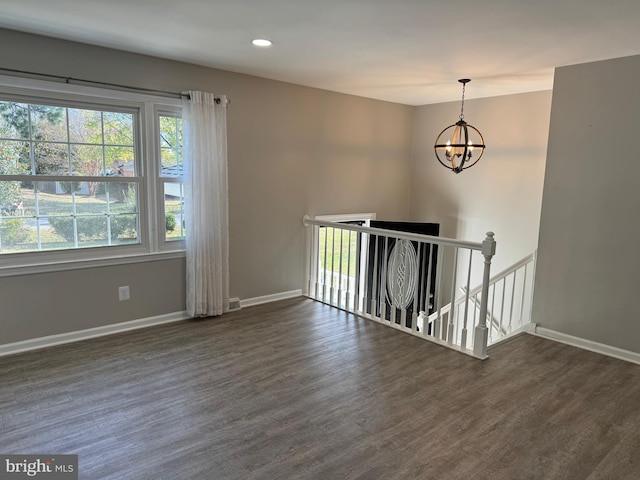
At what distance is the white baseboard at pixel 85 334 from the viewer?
10.7ft

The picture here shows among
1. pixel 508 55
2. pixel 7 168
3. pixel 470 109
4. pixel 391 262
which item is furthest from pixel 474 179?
pixel 7 168

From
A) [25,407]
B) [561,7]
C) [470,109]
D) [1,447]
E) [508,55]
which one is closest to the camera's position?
[1,447]

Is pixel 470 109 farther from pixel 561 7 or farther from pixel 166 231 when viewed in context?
pixel 166 231

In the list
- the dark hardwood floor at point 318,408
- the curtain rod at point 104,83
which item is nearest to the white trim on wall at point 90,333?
the dark hardwood floor at point 318,408

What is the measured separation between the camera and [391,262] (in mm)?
4543

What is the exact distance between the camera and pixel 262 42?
3125 mm

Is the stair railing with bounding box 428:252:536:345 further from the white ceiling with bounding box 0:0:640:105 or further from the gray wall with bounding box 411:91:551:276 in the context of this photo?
the white ceiling with bounding box 0:0:640:105

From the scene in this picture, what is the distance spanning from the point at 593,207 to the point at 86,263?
13.7 ft

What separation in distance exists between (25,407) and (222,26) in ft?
8.67

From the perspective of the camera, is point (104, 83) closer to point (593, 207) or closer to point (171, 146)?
point (171, 146)

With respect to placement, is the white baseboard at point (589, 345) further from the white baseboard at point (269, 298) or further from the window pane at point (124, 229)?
the window pane at point (124, 229)

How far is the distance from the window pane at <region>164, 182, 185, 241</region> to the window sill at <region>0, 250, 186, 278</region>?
170mm

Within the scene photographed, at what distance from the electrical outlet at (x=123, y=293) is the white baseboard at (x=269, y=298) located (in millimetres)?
1130

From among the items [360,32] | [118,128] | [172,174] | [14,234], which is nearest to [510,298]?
[360,32]
